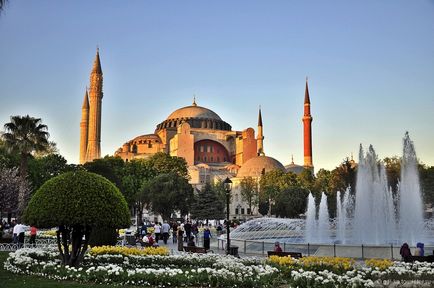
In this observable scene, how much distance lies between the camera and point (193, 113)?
9788 cm

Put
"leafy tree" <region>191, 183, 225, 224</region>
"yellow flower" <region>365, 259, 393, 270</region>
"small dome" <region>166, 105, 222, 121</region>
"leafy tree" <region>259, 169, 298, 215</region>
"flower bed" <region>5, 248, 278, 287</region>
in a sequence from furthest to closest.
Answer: "small dome" <region>166, 105, 222, 121</region> < "leafy tree" <region>259, 169, 298, 215</region> < "leafy tree" <region>191, 183, 225, 224</region> < "yellow flower" <region>365, 259, 393, 270</region> < "flower bed" <region>5, 248, 278, 287</region>

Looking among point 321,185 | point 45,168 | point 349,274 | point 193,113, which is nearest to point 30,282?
point 349,274

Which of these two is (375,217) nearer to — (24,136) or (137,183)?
(24,136)

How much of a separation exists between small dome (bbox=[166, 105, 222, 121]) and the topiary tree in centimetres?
8559

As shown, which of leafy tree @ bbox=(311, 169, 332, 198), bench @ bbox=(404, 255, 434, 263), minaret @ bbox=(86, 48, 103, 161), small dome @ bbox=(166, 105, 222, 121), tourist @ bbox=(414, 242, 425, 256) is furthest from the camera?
small dome @ bbox=(166, 105, 222, 121)

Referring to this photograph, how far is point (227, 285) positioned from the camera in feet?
29.9

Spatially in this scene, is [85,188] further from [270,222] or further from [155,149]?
[155,149]

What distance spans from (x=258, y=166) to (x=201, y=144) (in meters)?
16.3

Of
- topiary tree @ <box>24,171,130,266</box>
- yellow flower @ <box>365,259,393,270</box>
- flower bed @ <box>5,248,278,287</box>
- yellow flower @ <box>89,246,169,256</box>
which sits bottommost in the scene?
flower bed @ <box>5,248,278,287</box>

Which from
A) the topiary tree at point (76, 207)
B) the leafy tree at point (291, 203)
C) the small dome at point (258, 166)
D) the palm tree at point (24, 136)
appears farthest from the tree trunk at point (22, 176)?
the small dome at point (258, 166)

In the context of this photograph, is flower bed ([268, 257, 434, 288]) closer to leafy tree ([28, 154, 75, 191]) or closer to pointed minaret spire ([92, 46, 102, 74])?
leafy tree ([28, 154, 75, 191])

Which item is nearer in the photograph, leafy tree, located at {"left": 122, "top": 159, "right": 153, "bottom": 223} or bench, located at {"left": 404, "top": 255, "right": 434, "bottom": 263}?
bench, located at {"left": 404, "top": 255, "right": 434, "bottom": 263}

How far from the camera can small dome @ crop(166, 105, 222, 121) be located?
97556 millimetres

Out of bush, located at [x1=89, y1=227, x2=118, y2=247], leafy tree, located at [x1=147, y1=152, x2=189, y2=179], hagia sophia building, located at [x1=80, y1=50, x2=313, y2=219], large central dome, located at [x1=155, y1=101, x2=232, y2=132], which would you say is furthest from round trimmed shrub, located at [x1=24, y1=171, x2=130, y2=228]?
large central dome, located at [x1=155, y1=101, x2=232, y2=132]
